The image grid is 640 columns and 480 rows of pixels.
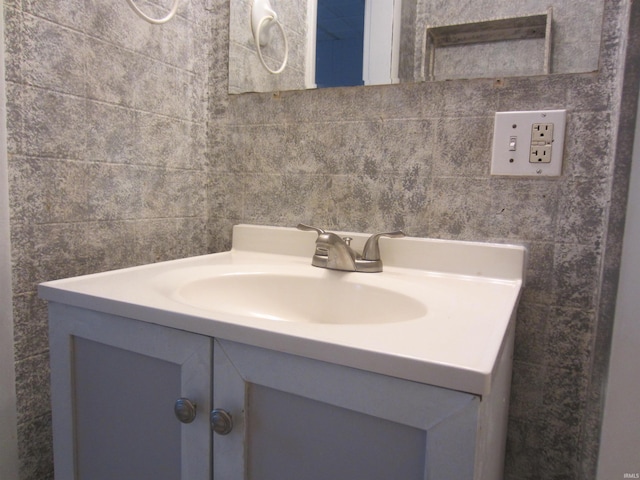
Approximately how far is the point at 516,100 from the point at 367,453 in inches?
27.0

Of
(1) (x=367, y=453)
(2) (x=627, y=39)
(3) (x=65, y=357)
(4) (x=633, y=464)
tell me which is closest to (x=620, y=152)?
(2) (x=627, y=39)

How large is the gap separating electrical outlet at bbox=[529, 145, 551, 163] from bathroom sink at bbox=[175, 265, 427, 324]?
362mm

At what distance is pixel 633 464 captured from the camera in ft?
2.08

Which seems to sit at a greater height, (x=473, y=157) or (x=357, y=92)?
(x=357, y=92)

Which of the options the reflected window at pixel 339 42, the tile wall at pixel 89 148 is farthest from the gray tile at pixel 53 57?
the reflected window at pixel 339 42

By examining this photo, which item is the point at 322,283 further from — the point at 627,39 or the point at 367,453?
the point at 627,39

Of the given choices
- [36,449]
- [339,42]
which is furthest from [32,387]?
[339,42]

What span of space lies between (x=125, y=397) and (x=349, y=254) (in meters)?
0.46

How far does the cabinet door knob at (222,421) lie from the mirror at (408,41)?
724 millimetres

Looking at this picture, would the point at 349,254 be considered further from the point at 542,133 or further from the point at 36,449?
the point at 36,449

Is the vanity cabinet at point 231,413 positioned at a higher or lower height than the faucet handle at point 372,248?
lower

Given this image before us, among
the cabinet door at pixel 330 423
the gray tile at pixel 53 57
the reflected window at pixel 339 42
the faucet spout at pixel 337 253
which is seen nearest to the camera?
the cabinet door at pixel 330 423

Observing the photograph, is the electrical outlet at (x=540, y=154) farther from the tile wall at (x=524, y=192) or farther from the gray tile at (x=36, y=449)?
the gray tile at (x=36, y=449)

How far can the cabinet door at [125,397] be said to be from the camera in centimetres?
57
